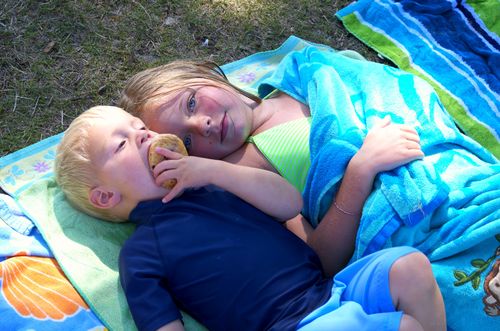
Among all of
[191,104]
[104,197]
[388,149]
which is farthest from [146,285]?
[388,149]

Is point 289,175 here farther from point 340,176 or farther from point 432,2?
point 432,2

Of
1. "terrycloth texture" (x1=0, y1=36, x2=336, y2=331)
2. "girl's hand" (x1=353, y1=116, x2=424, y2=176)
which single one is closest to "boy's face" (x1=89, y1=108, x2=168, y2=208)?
"terrycloth texture" (x1=0, y1=36, x2=336, y2=331)

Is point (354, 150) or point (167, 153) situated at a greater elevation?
point (354, 150)

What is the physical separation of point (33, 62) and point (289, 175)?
1.55 meters

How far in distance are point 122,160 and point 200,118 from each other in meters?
0.37

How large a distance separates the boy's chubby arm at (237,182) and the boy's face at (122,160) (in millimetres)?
52

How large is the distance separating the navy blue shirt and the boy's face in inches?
2.8

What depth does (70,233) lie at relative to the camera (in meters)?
2.22

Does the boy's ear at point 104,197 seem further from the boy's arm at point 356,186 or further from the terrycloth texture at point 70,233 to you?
the boy's arm at point 356,186

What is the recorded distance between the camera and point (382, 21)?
3150 millimetres

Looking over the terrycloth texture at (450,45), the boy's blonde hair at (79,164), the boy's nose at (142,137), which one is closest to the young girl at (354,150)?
the boy's nose at (142,137)

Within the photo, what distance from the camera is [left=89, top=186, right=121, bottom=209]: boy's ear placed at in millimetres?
2045

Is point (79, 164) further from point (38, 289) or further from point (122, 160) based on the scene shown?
Result: point (38, 289)

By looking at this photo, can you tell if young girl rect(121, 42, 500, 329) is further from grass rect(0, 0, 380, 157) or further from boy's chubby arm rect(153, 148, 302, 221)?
grass rect(0, 0, 380, 157)
